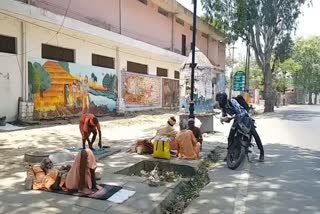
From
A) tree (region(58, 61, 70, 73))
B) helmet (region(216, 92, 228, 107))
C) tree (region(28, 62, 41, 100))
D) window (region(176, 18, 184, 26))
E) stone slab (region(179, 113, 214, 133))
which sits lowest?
stone slab (region(179, 113, 214, 133))

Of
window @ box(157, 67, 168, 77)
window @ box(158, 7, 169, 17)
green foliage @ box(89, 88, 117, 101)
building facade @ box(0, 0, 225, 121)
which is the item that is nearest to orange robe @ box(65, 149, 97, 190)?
building facade @ box(0, 0, 225, 121)

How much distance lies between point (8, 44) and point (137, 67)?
454 inches

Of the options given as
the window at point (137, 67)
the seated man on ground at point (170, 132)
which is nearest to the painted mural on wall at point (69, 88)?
the window at point (137, 67)

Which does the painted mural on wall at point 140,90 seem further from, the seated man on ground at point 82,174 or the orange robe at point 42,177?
the seated man on ground at point 82,174

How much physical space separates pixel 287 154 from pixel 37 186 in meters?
6.45

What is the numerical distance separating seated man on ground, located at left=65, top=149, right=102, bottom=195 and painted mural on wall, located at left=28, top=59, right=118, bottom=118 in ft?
33.0

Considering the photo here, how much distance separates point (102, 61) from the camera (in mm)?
20578

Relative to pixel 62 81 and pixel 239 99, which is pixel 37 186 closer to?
pixel 239 99

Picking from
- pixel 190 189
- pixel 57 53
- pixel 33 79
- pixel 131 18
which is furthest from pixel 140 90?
pixel 190 189

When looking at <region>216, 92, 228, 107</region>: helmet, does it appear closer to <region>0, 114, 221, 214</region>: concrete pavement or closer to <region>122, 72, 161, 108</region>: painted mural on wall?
<region>0, 114, 221, 214</region>: concrete pavement

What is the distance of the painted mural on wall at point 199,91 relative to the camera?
545 inches

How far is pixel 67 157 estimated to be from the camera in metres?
7.92

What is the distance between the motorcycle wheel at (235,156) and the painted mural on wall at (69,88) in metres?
9.14

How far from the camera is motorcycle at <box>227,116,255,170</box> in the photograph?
820 cm
